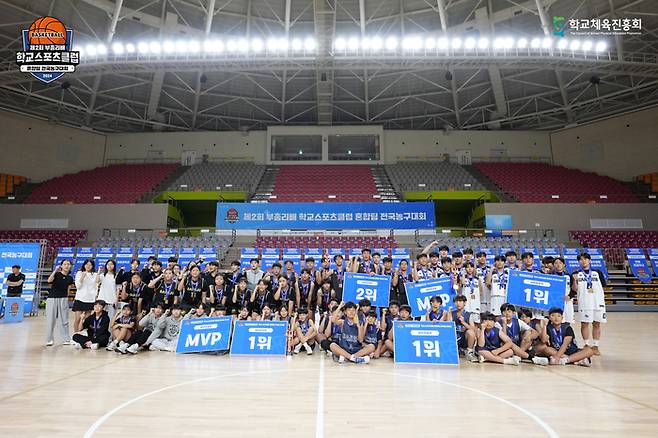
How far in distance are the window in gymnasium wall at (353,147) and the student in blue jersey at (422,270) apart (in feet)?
72.5

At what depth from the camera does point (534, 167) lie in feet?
91.2

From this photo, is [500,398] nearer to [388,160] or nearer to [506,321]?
[506,321]

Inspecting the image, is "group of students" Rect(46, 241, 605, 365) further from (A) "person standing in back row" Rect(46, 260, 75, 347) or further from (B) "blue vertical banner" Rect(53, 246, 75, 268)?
(B) "blue vertical banner" Rect(53, 246, 75, 268)

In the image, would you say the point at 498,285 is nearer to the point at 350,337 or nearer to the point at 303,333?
the point at 350,337

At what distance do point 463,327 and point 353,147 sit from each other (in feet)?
82.3

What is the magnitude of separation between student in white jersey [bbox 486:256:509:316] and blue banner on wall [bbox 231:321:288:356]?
4406 millimetres

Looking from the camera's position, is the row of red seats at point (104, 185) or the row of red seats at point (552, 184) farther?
the row of red seats at point (104, 185)

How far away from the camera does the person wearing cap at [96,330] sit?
7828mm

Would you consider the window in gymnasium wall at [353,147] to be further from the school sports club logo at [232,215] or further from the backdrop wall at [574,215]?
the school sports club logo at [232,215]

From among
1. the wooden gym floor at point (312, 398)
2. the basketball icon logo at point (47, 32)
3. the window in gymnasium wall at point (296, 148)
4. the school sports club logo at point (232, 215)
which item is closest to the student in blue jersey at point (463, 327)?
the wooden gym floor at point (312, 398)

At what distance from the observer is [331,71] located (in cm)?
2108

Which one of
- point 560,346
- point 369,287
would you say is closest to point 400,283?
point 369,287

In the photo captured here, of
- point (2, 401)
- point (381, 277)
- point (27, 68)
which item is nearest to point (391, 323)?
point (381, 277)

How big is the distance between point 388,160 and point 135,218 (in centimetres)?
1847
